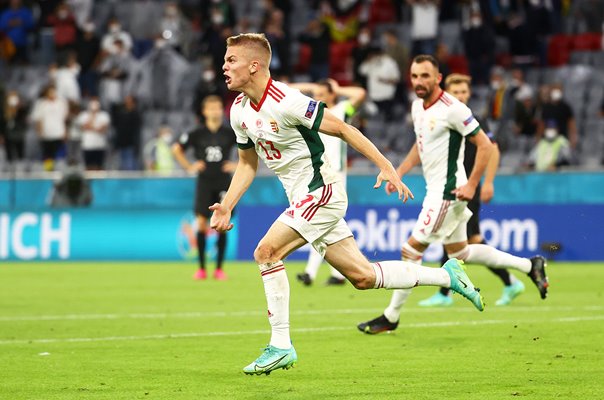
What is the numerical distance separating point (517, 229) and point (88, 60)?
12192 mm

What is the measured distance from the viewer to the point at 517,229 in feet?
64.8

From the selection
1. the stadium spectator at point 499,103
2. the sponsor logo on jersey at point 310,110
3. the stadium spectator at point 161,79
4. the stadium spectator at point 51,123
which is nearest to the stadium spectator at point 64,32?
the stadium spectator at point 161,79

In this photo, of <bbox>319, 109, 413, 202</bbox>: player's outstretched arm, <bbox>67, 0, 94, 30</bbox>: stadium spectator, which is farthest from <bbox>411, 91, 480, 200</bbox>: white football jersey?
<bbox>67, 0, 94, 30</bbox>: stadium spectator

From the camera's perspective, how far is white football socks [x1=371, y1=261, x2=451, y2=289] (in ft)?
28.2

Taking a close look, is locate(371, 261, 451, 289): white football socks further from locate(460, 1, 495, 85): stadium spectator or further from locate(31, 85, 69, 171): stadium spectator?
locate(31, 85, 69, 171): stadium spectator

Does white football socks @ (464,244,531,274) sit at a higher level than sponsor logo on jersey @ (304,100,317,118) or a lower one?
lower

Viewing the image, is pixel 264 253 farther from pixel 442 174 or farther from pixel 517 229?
pixel 517 229

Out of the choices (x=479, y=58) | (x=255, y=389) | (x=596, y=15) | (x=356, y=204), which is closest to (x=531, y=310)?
(x=255, y=389)

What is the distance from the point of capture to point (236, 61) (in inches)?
322

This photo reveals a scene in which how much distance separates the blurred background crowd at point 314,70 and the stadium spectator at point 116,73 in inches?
1.2

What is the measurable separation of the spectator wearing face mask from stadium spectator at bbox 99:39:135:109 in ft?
30.7

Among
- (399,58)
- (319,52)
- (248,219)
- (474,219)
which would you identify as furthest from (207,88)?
(474,219)

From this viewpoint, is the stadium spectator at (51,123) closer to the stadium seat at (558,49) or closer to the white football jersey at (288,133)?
the stadium seat at (558,49)

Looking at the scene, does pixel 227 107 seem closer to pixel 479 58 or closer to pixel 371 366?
pixel 479 58
